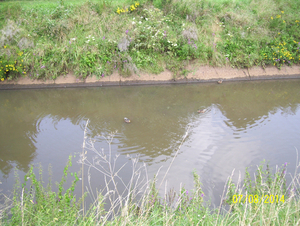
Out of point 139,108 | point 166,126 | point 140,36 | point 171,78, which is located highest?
point 140,36

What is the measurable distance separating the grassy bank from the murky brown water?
1180mm

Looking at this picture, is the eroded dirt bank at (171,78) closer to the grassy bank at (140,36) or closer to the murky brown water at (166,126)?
the grassy bank at (140,36)

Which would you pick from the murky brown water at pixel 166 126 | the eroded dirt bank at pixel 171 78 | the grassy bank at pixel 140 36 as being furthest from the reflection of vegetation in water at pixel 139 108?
the grassy bank at pixel 140 36

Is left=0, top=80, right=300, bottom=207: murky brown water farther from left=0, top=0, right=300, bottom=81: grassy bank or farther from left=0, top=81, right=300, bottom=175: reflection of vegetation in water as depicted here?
left=0, top=0, right=300, bottom=81: grassy bank

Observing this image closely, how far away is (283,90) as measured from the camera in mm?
9469

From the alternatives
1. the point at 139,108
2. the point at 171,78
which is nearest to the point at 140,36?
the point at 171,78

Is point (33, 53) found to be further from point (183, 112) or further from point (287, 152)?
point (287, 152)

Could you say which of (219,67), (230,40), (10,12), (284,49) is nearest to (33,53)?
(10,12)

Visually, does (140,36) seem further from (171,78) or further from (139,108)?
(139,108)

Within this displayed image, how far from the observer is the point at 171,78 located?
10.2 m

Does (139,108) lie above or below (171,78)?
below

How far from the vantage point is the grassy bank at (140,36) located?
10023mm

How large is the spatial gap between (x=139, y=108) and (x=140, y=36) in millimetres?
4036

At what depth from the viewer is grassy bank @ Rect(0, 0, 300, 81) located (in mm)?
10023
